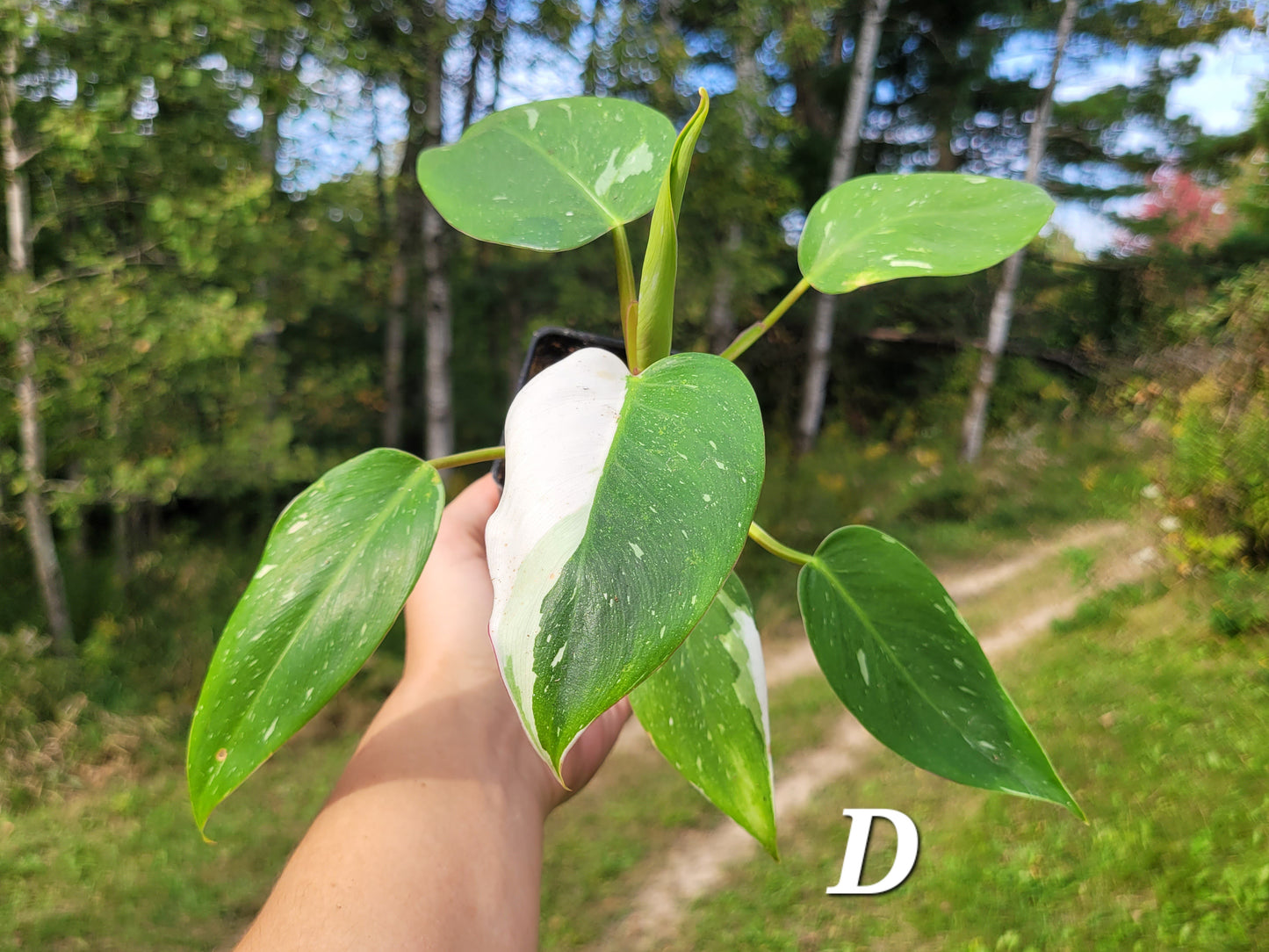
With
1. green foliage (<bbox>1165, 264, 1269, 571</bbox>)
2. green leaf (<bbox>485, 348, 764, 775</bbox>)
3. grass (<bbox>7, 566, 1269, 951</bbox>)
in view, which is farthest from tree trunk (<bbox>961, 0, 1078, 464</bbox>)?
green leaf (<bbox>485, 348, 764, 775</bbox>)

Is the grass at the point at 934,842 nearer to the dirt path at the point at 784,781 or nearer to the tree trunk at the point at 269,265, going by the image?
the dirt path at the point at 784,781

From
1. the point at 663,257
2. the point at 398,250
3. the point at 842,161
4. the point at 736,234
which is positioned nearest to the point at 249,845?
the point at 663,257

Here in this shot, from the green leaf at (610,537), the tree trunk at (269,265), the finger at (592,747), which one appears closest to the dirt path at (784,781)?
the finger at (592,747)

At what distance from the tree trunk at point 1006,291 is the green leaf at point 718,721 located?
608 cm

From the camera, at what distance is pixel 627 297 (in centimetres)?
52

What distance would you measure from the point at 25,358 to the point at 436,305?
68.5 inches

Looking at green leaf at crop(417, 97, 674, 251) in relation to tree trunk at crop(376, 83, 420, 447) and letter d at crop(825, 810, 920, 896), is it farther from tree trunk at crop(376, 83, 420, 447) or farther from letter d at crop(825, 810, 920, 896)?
tree trunk at crop(376, 83, 420, 447)

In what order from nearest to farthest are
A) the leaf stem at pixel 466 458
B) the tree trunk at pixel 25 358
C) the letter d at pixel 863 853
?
the leaf stem at pixel 466 458, the letter d at pixel 863 853, the tree trunk at pixel 25 358

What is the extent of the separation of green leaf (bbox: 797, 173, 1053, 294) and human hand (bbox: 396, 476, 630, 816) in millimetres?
439

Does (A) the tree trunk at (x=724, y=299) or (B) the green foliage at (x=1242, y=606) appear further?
(A) the tree trunk at (x=724, y=299)

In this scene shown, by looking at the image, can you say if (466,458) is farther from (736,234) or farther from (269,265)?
(736,234)

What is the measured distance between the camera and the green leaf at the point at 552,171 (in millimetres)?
497

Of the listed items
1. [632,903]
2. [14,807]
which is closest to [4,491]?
[14,807]

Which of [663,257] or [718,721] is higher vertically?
[663,257]
